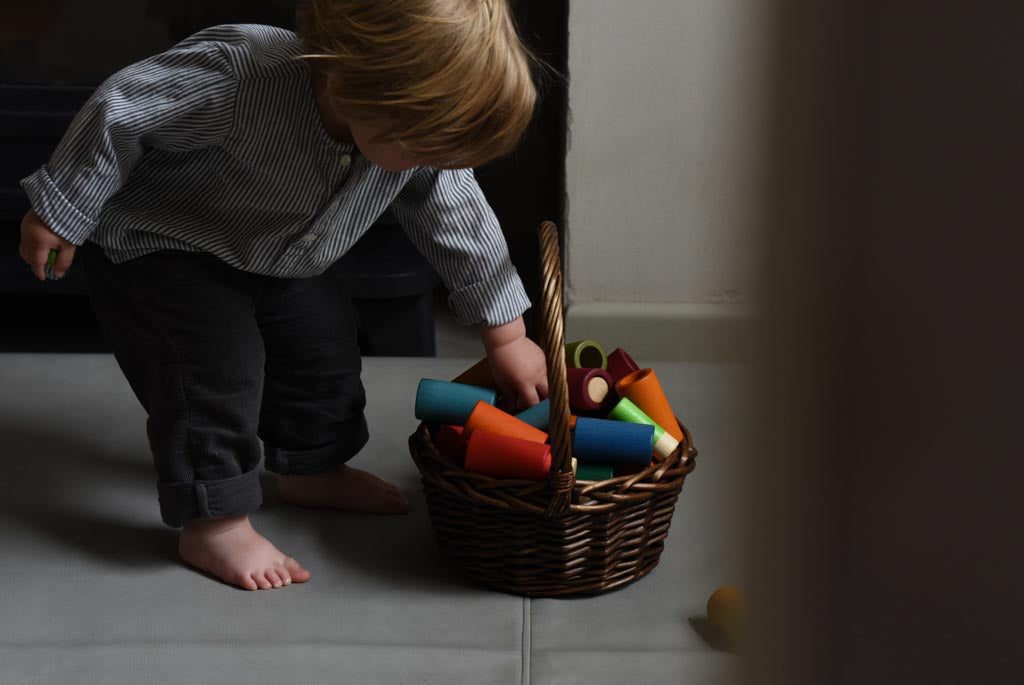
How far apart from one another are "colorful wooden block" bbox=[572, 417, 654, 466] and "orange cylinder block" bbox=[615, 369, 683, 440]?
3.5 inches

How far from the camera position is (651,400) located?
1.05 meters

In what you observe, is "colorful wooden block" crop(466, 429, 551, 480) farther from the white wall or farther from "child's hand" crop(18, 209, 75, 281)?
the white wall

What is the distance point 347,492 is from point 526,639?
307 millimetres

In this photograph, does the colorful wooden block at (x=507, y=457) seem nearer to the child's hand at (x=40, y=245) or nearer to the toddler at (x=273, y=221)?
the toddler at (x=273, y=221)

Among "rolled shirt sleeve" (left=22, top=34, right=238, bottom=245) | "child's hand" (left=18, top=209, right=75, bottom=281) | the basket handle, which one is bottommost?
the basket handle

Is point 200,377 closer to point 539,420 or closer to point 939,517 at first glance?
point 539,420

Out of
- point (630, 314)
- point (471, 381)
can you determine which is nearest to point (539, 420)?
point (471, 381)

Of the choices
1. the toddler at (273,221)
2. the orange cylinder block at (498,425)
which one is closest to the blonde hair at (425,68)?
the toddler at (273,221)

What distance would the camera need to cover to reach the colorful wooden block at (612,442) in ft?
3.08

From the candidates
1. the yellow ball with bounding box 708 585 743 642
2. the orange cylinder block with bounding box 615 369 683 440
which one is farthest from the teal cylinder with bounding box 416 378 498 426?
the yellow ball with bounding box 708 585 743 642

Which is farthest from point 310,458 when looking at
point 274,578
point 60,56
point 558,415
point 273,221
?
point 60,56

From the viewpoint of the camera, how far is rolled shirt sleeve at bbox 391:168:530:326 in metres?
1.06

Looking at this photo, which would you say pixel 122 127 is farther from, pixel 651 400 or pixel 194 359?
pixel 651 400

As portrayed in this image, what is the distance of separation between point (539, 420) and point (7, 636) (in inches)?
19.6
